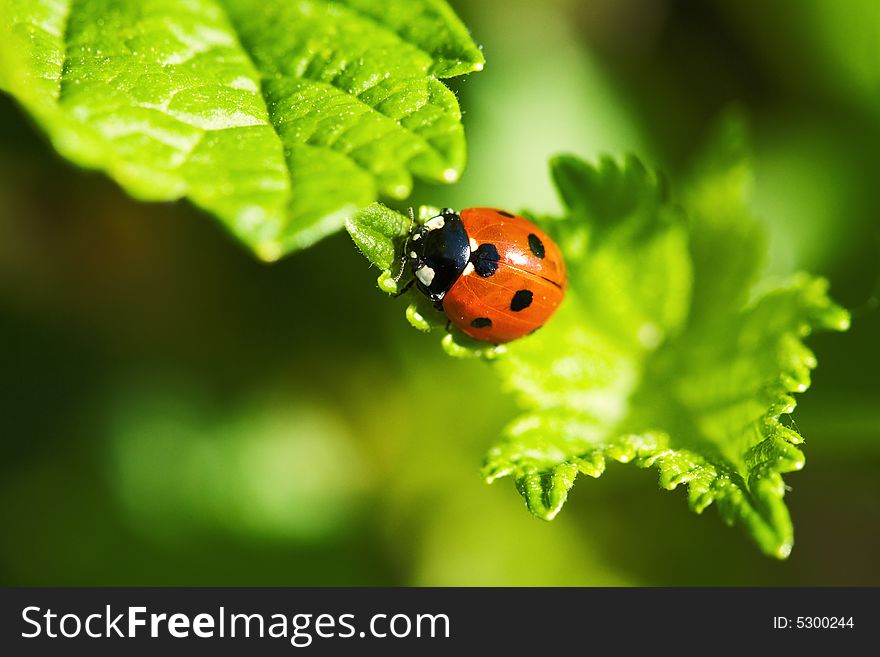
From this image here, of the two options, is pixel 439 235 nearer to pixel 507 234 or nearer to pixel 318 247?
pixel 507 234

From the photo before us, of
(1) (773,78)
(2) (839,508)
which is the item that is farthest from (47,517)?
(1) (773,78)

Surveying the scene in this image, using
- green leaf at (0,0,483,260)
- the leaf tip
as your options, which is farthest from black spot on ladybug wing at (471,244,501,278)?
the leaf tip

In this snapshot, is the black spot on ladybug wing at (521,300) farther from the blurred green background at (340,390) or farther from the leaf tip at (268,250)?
the blurred green background at (340,390)

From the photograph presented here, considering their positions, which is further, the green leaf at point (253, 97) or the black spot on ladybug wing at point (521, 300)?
the black spot on ladybug wing at point (521, 300)

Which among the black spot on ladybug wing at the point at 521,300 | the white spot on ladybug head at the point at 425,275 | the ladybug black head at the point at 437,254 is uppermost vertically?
the ladybug black head at the point at 437,254

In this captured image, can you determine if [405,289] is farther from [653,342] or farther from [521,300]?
[653,342]

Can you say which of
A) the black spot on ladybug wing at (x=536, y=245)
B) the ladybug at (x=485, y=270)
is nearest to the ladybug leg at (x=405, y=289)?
the ladybug at (x=485, y=270)

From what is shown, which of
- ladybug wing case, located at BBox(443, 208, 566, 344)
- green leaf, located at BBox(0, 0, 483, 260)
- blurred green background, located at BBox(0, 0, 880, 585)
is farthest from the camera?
blurred green background, located at BBox(0, 0, 880, 585)

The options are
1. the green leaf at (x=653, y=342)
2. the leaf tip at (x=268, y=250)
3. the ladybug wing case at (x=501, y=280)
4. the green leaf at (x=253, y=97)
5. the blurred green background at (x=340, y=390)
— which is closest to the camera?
the leaf tip at (x=268, y=250)

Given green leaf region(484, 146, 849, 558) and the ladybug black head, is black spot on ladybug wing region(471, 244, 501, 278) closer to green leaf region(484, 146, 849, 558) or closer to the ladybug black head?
the ladybug black head
